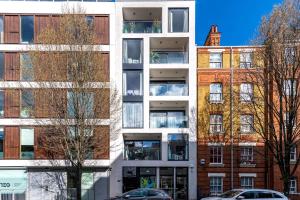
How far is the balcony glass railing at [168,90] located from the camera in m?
29.7

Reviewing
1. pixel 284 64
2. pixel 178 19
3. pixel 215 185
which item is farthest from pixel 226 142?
pixel 178 19

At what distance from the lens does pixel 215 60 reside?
31.6 m

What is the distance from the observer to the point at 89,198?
28.0 m

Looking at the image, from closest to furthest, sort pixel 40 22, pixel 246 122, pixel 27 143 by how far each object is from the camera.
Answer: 1. pixel 246 122
2. pixel 27 143
3. pixel 40 22

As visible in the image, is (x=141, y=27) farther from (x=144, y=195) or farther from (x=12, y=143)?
(x=144, y=195)

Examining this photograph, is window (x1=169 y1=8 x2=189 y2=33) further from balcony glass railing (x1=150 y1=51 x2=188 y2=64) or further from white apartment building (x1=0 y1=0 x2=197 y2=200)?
balcony glass railing (x1=150 y1=51 x2=188 y2=64)

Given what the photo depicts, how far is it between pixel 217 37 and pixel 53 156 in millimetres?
19836

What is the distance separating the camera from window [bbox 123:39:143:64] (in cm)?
3005

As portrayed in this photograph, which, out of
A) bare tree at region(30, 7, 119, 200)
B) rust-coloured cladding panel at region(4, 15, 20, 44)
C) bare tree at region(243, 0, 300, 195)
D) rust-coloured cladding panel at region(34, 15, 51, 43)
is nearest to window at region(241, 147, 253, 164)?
bare tree at region(243, 0, 300, 195)

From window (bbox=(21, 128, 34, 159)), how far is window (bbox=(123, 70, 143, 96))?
28.2 feet

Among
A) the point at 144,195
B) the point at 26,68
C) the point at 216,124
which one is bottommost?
the point at 144,195

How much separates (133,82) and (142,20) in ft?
21.7

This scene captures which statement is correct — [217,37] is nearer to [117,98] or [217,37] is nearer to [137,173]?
[117,98]

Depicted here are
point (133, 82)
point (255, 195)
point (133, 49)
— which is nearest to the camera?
point (255, 195)
